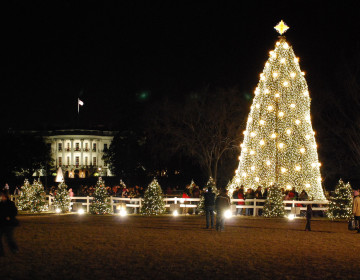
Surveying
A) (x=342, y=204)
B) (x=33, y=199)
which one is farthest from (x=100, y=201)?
(x=342, y=204)

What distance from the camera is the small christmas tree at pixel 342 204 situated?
2795 centimetres

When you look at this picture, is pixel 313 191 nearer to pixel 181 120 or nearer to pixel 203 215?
pixel 203 215

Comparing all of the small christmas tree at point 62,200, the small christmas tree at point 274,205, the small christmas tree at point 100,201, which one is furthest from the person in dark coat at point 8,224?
the small christmas tree at point 62,200

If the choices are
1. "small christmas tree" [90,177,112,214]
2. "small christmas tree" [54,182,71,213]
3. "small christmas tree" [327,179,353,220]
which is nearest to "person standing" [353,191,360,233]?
"small christmas tree" [327,179,353,220]

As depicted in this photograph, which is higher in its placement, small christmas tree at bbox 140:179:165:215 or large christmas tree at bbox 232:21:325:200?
large christmas tree at bbox 232:21:325:200

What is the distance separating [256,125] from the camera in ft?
104

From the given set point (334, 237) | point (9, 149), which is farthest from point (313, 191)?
point (9, 149)

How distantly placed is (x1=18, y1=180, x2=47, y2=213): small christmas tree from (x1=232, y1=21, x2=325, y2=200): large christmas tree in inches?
497

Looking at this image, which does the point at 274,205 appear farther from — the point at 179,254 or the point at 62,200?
the point at 179,254

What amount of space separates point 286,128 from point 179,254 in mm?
18271

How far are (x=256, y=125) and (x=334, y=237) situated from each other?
44.4 ft

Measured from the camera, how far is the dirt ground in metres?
10.8

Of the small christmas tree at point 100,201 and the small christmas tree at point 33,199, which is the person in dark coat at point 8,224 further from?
the small christmas tree at point 33,199

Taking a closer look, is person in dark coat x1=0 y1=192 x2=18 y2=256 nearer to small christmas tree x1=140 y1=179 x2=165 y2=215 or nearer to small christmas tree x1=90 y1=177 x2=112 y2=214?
small christmas tree x1=140 y1=179 x2=165 y2=215
